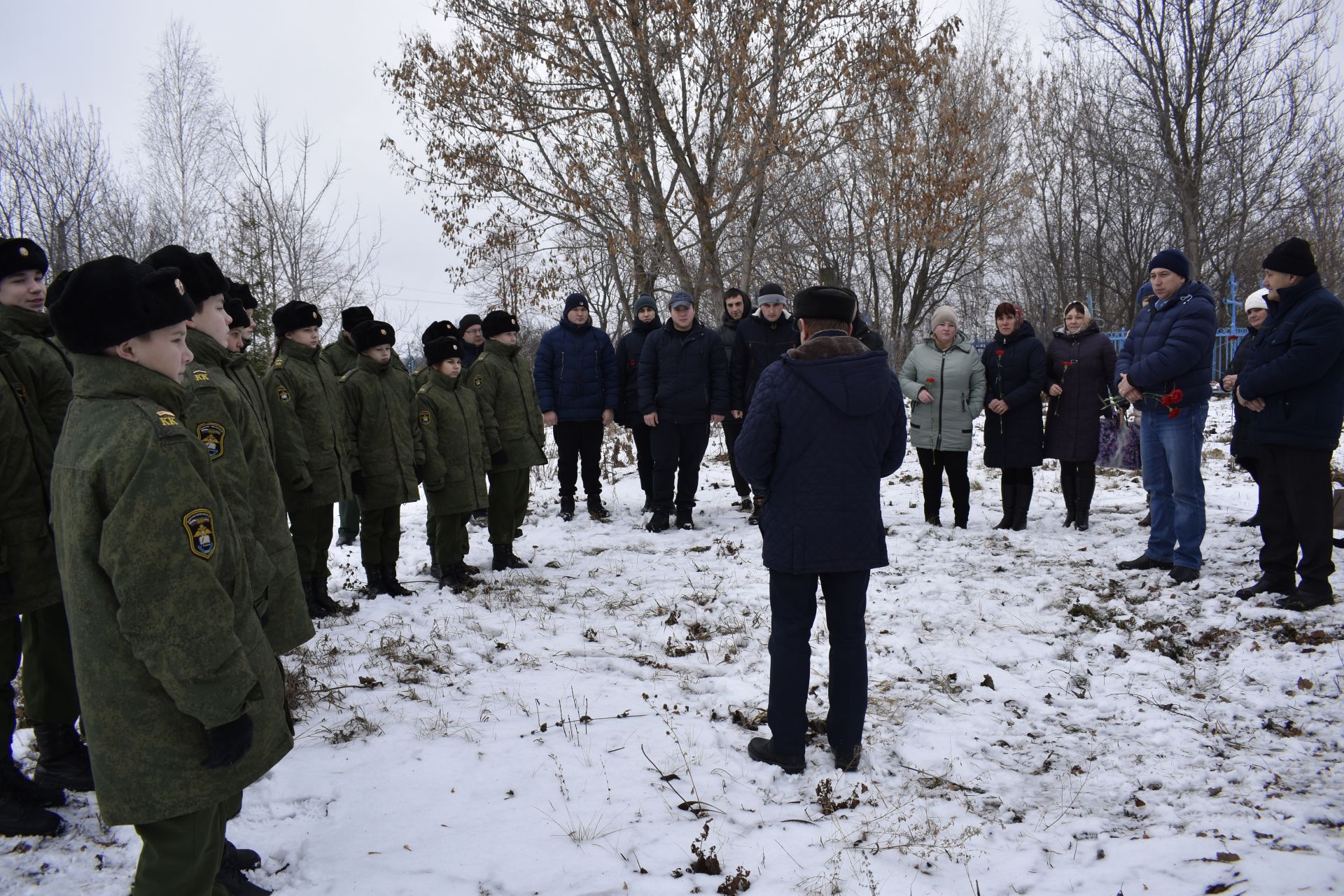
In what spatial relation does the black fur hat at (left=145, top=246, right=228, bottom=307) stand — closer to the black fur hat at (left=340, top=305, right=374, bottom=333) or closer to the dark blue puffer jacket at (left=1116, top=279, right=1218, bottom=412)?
the black fur hat at (left=340, top=305, right=374, bottom=333)

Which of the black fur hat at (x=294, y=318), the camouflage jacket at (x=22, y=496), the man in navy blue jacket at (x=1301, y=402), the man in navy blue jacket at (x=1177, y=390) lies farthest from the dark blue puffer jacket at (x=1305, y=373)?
the camouflage jacket at (x=22, y=496)

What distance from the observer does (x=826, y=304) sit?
3.58m

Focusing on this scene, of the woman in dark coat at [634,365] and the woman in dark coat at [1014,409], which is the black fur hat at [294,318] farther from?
the woman in dark coat at [1014,409]

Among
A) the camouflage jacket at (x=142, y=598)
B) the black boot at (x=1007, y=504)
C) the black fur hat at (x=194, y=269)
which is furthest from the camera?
the black boot at (x=1007, y=504)

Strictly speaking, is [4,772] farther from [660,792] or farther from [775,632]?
[775,632]

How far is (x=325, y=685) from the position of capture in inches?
181

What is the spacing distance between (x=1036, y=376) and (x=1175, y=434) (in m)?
1.98

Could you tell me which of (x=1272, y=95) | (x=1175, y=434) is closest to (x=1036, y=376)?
(x=1175, y=434)

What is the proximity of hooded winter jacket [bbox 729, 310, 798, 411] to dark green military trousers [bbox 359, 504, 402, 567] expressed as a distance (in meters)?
3.69

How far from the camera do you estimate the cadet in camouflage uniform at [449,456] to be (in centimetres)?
670

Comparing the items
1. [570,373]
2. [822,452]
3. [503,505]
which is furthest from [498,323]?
[822,452]

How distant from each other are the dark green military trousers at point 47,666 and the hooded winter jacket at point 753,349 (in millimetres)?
6065

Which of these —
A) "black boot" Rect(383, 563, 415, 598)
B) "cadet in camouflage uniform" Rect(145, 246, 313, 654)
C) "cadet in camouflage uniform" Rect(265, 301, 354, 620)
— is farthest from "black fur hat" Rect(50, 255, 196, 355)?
"black boot" Rect(383, 563, 415, 598)

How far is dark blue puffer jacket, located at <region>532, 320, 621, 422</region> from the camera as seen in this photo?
8.79 m
